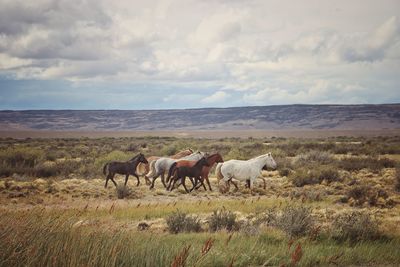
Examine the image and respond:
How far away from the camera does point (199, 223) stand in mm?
10156

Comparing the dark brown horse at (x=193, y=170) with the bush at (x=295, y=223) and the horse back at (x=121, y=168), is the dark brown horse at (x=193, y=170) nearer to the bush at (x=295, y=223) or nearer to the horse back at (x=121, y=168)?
the horse back at (x=121, y=168)

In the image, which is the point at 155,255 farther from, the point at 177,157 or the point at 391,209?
the point at 177,157

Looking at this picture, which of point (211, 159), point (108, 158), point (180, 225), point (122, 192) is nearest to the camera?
point (180, 225)

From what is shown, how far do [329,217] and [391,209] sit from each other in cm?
319

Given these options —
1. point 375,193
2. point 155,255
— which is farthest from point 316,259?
point 375,193

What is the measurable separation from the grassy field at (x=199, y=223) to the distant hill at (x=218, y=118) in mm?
135715

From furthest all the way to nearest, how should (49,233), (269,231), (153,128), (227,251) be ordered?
(153,128) → (269,231) → (227,251) → (49,233)

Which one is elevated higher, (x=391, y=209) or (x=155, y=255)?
(x=155, y=255)

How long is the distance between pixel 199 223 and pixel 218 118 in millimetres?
168831

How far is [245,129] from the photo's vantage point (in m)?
159

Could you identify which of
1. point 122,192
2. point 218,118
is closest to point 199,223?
point 122,192

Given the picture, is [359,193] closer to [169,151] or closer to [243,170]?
[243,170]

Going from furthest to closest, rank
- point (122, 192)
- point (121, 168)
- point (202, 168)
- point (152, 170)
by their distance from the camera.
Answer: point (152, 170) → point (121, 168) → point (202, 168) → point (122, 192)

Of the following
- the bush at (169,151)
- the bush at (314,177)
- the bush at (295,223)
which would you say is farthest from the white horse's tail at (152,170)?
the bush at (169,151)
